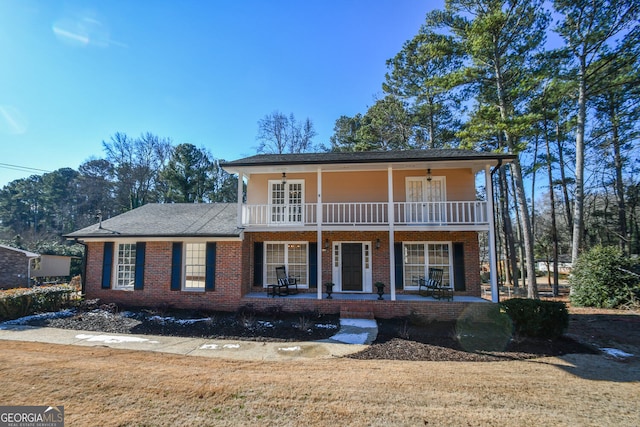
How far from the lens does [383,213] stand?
409 inches

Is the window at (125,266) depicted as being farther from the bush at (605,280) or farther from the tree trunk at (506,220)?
the tree trunk at (506,220)

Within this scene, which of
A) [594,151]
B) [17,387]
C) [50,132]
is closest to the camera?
[17,387]

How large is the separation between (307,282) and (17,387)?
26.1ft

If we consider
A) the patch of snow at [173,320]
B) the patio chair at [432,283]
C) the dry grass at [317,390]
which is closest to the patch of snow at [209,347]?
the dry grass at [317,390]

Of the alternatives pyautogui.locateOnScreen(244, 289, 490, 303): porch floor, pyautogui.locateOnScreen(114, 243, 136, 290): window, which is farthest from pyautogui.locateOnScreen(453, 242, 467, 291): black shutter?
pyautogui.locateOnScreen(114, 243, 136, 290): window

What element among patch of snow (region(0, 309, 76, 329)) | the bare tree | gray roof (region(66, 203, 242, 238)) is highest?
the bare tree

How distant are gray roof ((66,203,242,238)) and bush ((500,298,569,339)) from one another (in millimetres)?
8690

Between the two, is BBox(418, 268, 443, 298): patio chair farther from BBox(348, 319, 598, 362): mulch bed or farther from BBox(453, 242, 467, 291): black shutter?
BBox(348, 319, 598, 362): mulch bed

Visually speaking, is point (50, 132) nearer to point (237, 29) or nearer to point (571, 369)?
A: point (237, 29)

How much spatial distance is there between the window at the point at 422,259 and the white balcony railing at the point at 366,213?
1065 mm

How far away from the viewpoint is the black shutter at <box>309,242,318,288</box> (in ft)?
36.0

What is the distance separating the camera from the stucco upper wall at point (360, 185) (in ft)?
36.5

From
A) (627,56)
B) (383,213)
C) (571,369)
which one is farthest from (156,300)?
(627,56)

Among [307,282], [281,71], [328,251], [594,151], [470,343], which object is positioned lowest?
[470,343]
